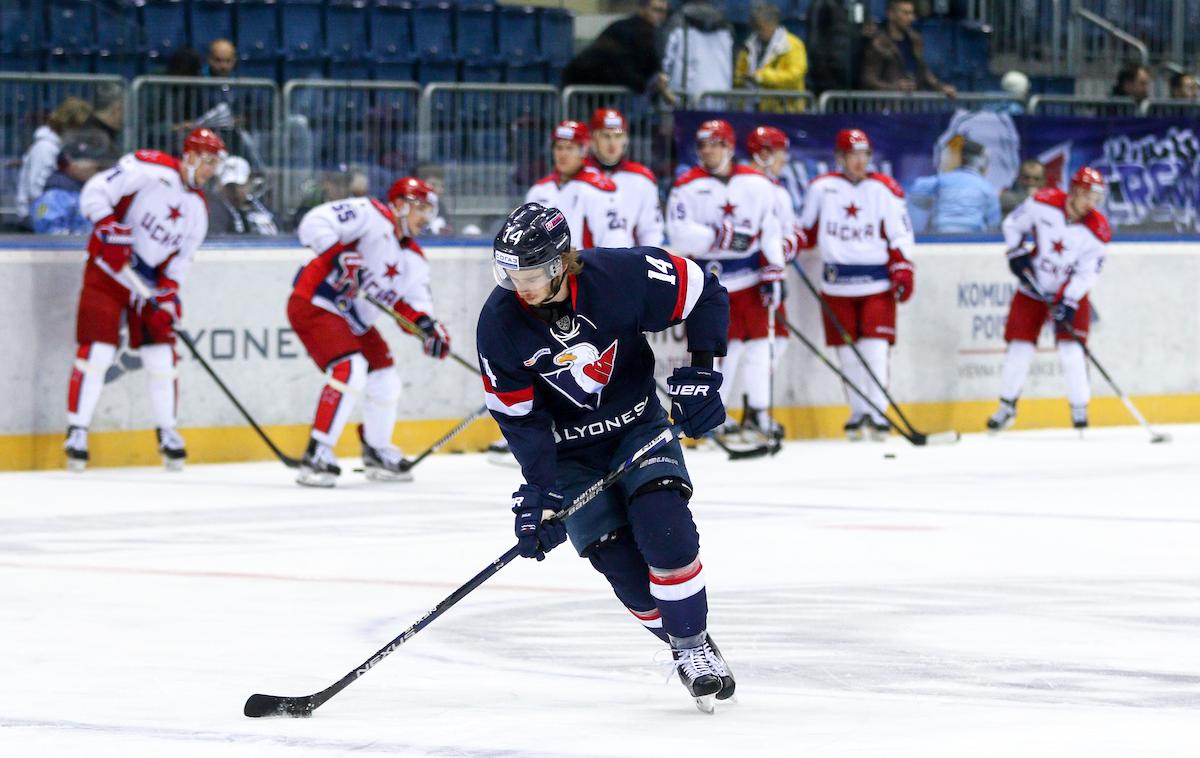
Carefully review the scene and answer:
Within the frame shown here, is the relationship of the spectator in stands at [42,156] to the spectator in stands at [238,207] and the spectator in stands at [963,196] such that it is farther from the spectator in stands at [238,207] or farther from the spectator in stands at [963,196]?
the spectator in stands at [963,196]

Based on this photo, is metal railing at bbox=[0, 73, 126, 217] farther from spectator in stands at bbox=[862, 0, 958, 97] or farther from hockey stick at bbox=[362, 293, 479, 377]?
spectator in stands at bbox=[862, 0, 958, 97]

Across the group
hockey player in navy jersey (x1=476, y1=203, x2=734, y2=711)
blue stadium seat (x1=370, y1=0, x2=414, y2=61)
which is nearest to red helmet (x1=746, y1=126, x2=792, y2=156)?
blue stadium seat (x1=370, y1=0, x2=414, y2=61)

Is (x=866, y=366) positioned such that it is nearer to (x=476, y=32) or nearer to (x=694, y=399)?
(x=476, y=32)

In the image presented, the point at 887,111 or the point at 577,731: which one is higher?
the point at 887,111

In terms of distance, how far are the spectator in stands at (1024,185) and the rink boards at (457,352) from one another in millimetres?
282

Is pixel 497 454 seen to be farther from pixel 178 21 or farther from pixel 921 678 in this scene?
pixel 921 678

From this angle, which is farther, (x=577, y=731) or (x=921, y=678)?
(x=921, y=678)

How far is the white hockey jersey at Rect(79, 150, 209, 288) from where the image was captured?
9781 mm

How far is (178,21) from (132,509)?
3.84 metres

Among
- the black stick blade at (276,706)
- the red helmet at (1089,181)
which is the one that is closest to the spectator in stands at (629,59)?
the red helmet at (1089,181)

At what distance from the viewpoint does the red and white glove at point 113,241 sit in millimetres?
9789

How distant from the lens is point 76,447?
32.6ft

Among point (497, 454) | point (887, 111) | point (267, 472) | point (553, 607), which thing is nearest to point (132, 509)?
point (267, 472)

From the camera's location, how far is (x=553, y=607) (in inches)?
232
